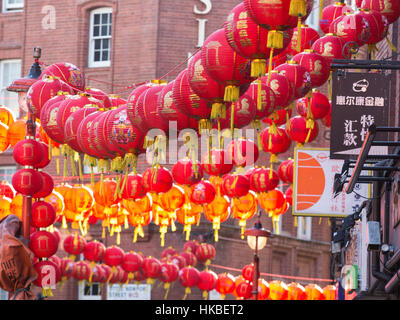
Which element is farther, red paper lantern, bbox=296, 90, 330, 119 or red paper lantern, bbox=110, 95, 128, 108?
red paper lantern, bbox=110, 95, 128, 108

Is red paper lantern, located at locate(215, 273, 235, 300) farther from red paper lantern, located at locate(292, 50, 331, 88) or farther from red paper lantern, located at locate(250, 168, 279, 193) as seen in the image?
red paper lantern, located at locate(292, 50, 331, 88)

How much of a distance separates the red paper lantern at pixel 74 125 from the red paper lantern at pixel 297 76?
3.09 meters

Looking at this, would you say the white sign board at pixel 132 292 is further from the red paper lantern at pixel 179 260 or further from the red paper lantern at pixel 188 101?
the red paper lantern at pixel 188 101

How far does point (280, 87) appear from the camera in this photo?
14.1m

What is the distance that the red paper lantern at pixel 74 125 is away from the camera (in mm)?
15320

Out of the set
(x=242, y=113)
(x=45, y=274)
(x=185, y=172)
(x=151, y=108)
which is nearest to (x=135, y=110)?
(x=151, y=108)

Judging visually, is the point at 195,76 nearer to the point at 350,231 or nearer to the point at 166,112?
the point at 166,112

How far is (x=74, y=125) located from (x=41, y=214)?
163 inches

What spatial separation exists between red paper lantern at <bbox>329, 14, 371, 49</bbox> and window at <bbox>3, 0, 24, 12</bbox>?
87.8 feet

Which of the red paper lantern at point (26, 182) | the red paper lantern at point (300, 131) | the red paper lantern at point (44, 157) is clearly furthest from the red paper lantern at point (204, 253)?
the red paper lantern at point (300, 131)

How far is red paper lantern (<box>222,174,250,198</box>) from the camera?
2016 cm

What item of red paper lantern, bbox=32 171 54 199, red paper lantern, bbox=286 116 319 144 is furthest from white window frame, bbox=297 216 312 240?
red paper lantern, bbox=32 171 54 199

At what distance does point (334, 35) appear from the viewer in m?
14.8

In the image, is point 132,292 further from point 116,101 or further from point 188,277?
point 116,101
